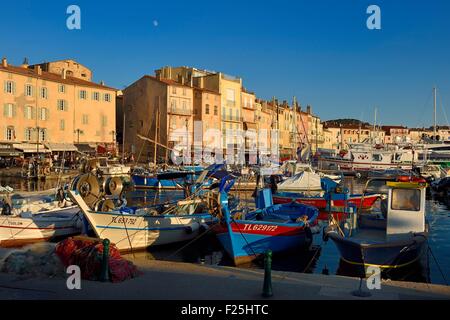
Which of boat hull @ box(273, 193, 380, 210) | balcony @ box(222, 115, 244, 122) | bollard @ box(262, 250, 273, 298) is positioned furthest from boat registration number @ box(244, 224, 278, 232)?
balcony @ box(222, 115, 244, 122)

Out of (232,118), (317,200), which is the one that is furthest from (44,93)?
(317,200)

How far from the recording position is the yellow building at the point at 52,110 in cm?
5706

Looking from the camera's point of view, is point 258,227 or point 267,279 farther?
point 258,227

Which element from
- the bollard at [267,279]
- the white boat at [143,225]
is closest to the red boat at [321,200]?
the white boat at [143,225]

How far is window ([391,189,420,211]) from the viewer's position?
50.6 feet

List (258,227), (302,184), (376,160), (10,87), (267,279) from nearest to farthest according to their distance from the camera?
(267,279) < (258,227) < (302,184) < (10,87) < (376,160)

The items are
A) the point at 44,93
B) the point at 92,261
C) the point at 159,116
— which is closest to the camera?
the point at 92,261

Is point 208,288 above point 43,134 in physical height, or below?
below

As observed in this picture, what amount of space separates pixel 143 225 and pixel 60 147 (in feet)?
152

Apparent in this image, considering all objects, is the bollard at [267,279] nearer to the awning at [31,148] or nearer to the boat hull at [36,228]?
the boat hull at [36,228]

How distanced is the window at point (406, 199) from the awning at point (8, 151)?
1955 inches

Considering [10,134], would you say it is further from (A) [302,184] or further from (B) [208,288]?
(B) [208,288]

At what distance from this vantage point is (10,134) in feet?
188

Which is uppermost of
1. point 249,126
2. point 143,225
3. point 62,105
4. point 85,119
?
point 62,105
